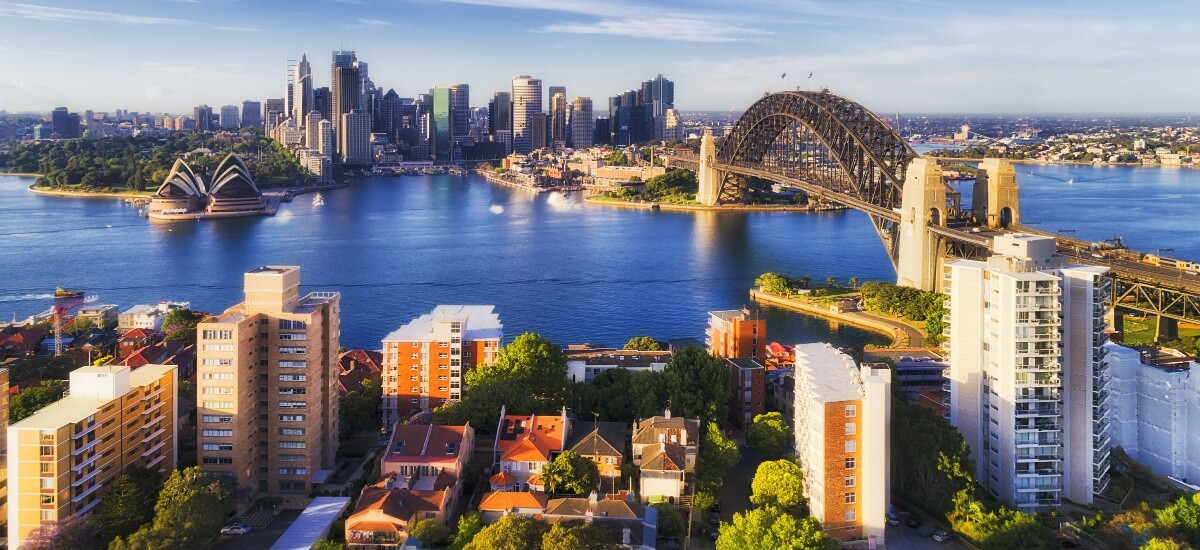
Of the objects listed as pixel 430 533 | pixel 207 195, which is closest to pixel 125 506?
pixel 430 533

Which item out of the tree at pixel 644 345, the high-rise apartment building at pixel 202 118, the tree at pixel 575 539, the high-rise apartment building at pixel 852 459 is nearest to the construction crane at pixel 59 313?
the tree at pixel 644 345

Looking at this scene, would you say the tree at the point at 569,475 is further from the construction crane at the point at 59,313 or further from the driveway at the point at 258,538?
the construction crane at the point at 59,313

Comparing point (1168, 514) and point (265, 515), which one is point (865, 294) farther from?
point (265, 515)

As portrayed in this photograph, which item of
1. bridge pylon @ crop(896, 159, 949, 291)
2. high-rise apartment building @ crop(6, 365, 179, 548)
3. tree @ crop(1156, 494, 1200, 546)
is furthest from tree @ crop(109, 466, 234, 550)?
bridge pylon @ crop(896, 159, 949, 291)

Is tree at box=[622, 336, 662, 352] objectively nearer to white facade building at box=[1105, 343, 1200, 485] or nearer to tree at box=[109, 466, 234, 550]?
white facade building at box=[1105, 343, 1200, 485]

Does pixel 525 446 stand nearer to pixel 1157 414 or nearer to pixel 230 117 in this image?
pixel 1157 414

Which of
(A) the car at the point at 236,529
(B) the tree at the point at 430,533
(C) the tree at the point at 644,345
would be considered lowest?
(A) the car at the point at 236,529
